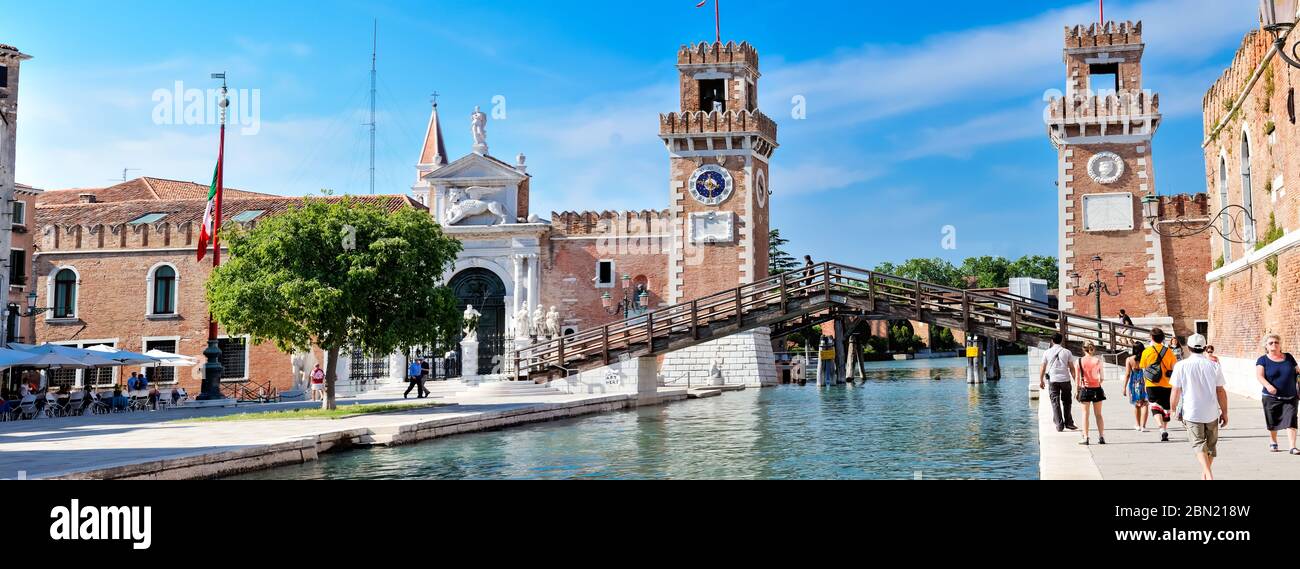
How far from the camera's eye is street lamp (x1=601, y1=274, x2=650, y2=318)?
43.0 m

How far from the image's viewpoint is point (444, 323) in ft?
76.3

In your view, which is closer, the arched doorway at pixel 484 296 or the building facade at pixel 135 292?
the building facade at pixel 135 292

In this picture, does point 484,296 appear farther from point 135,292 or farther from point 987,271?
point 987,271

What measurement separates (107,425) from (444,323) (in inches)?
259

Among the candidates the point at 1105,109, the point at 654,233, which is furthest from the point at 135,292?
the point at 1105,109

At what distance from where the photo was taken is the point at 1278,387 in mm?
10906

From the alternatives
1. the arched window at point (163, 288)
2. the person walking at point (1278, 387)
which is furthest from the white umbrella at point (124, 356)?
the person walking at point (1278, 387)

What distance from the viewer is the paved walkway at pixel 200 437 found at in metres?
12.3

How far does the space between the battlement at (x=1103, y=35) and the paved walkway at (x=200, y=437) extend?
22445 mm

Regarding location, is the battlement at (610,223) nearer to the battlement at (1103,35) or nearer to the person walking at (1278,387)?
the battlement at (1103,35)

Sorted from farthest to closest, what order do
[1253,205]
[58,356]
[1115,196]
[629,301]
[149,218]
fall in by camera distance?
1. [149,218]
2. [629,301]
3. [1115,196]
4. [58,356]
5. [1253,205]

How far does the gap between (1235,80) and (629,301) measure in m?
24.6
